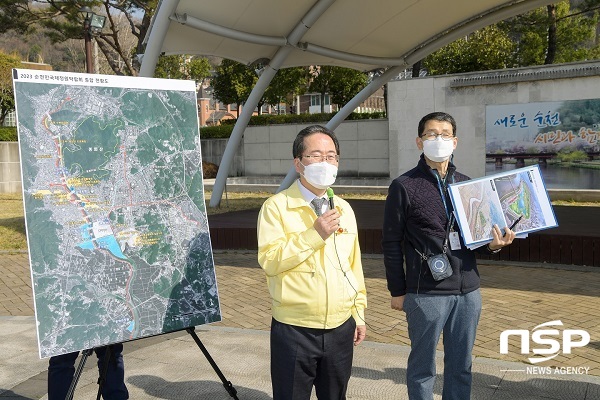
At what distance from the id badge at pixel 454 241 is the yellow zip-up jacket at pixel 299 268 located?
26.9 inches

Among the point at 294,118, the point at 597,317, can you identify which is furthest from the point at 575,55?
the point at 597,317

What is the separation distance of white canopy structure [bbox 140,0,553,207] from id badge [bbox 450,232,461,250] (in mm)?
8276

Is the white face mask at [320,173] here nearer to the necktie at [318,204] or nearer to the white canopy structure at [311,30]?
the necktie at [318,204]

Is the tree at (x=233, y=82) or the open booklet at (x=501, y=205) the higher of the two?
the tree at (x=233, y=82)

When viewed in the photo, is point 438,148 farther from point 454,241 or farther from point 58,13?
point 58,13

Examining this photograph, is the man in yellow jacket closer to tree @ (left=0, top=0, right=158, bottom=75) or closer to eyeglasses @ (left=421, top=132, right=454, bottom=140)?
eyeglasses @ (left=421, top=132, right=454, bottom=140)

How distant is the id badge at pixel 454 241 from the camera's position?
3258 millimetres

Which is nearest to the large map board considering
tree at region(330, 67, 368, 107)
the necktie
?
the necktie

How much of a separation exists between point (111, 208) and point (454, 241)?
196 centimetres

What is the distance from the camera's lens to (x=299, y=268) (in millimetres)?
2826

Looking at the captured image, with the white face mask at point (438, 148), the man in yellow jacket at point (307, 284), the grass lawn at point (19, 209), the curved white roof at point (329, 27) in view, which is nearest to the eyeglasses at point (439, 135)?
the white face mask at point (438, 148)

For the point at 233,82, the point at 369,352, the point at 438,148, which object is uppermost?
the point at 233,82

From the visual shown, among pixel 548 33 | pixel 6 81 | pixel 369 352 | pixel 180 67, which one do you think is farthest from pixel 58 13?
pixel 369 352

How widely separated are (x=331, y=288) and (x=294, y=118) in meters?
25.2
